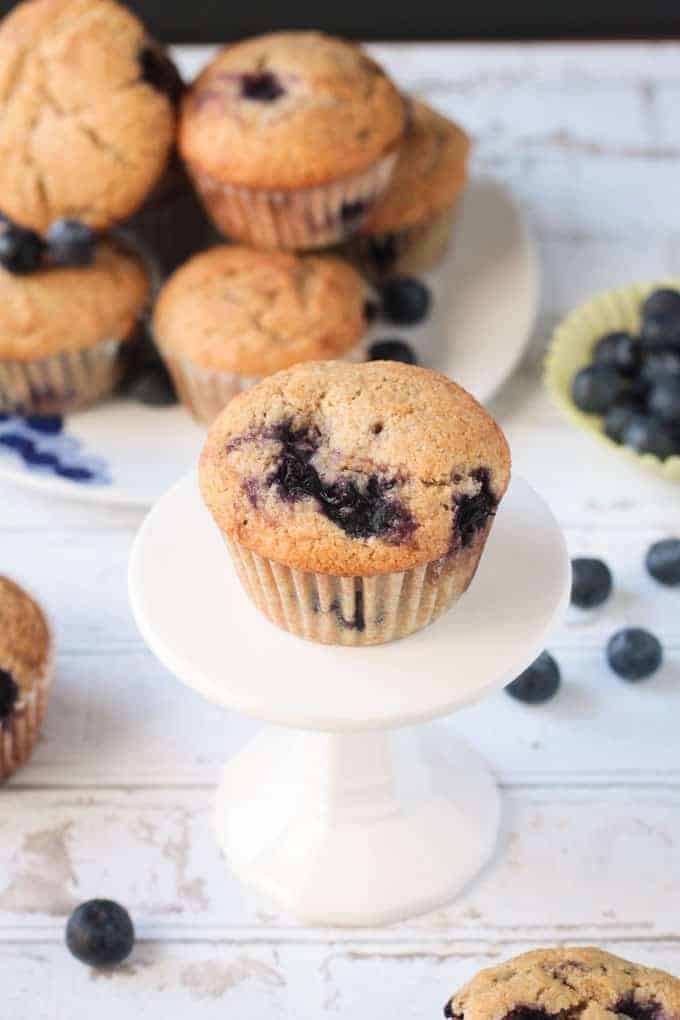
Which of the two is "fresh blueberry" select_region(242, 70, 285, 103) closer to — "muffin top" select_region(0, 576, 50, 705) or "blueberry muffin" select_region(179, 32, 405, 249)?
"blueberry muffin" select_region(179, 32, 405, 249)

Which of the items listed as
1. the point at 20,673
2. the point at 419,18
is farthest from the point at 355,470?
the point at 419,18

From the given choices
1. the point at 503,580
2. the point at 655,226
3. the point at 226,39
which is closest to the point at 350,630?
the point at 503,580

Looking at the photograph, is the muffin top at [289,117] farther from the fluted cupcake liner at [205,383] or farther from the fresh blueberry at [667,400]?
the fresh blueberry at [667,400]

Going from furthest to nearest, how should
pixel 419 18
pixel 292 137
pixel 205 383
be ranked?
pixel 419 18 < pixel 205 383 < pixel 292 137

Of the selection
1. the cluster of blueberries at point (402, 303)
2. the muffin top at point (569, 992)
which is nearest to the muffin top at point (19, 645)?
the muffin top at point (569, 992)

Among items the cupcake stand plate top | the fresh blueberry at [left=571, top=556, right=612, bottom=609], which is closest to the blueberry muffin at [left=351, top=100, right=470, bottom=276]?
the cupcake stand plate top

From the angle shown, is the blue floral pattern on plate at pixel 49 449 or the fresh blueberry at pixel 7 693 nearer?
the fresh blueberry at pixel 7 693

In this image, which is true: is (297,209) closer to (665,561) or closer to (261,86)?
(261,86)
